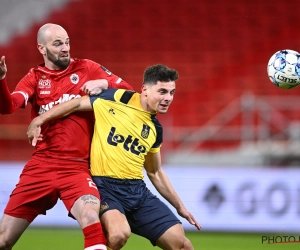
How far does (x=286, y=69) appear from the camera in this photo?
21.2 feet

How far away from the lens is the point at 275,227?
32.5 feet

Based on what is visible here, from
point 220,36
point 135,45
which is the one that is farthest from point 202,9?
point 135,45

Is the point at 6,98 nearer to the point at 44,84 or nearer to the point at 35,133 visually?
the point at 35,133

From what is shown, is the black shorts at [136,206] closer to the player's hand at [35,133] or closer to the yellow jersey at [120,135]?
the yellow jersey at [120,135]

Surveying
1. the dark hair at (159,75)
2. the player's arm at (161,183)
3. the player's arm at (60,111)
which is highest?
the dark hair at (159,75)

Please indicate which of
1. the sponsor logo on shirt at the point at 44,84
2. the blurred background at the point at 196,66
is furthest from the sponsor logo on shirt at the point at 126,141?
the blurred background at the point at 196,66

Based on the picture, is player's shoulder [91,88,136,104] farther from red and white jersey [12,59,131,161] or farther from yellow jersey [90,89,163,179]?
red and white jersey [12,59,131,161]

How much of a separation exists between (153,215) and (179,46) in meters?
10.1

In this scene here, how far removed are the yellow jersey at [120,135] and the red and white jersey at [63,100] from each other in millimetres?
133

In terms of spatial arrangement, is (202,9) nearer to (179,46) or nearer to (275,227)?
(179,46)

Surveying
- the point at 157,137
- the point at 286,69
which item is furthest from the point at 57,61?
the point at 286,69

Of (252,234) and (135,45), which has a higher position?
(135,45)

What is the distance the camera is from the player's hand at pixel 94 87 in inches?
233

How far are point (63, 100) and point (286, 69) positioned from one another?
7.05 feet
